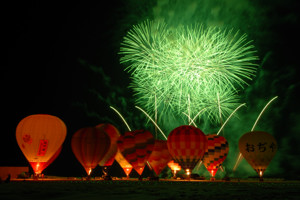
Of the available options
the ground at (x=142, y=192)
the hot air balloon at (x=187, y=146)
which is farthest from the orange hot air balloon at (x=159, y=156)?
the ground at (x=142, y=192)

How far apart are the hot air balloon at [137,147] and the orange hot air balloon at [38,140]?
22.6ft

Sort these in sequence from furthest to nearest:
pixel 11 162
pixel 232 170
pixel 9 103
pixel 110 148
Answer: pixel 232 170 < pixel 9 103 < pixel 11 162 < pixel 110 148

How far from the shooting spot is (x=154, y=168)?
141ft

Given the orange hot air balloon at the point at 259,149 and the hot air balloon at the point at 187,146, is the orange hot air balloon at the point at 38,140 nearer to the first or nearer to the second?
the hot air balloon at the point at 187,146

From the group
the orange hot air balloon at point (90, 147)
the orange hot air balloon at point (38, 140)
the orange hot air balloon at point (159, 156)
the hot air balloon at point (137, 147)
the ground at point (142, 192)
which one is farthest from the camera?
the orange hot air balloon at point (159, 156)

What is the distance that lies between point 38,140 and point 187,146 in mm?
14191

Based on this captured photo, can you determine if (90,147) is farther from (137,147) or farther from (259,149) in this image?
(259,149)

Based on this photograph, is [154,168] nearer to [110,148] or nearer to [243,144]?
[110,148]

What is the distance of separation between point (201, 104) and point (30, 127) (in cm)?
1741

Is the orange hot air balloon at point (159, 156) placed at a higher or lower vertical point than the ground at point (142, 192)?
lower

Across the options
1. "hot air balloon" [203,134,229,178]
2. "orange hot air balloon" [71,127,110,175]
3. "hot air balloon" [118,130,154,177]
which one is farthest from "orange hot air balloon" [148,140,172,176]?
"orange hot air balloon" [71,127,110,175]

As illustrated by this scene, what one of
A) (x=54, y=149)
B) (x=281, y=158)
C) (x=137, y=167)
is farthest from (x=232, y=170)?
(x=54, y=149)

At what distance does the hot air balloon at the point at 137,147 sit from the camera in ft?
123

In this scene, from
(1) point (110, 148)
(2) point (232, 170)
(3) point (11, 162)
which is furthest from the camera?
(2) point (232, 170)
